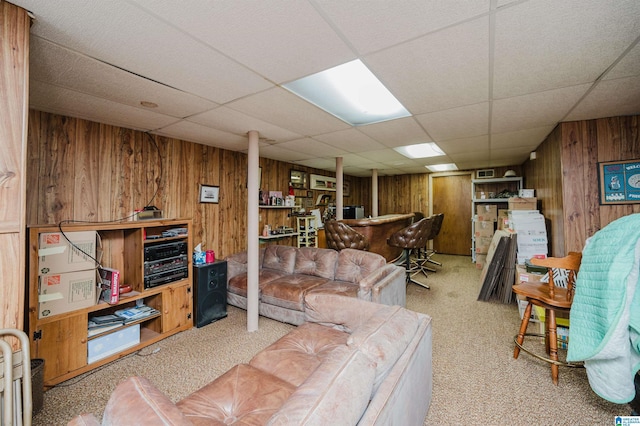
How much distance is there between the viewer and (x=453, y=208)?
23.4 feet

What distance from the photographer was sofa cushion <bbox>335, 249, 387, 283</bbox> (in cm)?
317

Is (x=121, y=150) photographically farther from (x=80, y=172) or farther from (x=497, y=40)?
(x=497, y=40)

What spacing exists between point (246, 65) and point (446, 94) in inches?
63.6

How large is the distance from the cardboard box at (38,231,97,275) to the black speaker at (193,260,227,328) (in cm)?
107

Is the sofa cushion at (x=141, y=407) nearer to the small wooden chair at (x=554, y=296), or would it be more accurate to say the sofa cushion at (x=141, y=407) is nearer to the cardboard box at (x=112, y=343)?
the cardboard box at (x=112, y=343)

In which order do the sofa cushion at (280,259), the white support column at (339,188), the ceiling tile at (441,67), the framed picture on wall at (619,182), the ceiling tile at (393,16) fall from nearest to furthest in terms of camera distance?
the ceiling tile at (393,16)
the ceiling tile at (441,67)
the framed picture on wall at (619,182)
the sofa cushion at (280,259)
the white support column at (339,188)

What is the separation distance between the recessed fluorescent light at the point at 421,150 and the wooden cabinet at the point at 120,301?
345cm

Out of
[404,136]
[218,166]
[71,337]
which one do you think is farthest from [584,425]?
[218,166]

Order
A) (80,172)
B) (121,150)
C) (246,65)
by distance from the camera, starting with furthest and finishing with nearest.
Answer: (121,150) → (80,172) → (246,65)

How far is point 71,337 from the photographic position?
86.4 inches

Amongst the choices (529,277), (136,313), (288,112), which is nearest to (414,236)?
(529,277)

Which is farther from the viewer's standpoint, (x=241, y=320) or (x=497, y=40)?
(x=241, y=320)

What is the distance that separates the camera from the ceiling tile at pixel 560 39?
1.23 m

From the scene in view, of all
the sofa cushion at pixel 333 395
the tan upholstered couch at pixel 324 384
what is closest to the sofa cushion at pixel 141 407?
the tan upholstered couch at pixel 324 384
